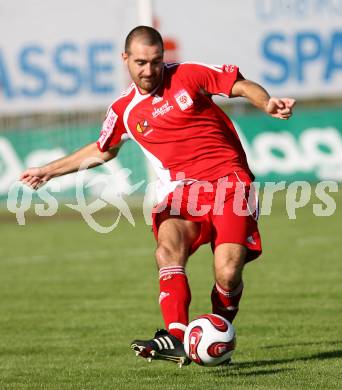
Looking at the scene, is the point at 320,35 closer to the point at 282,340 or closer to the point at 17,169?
the point at 17,169

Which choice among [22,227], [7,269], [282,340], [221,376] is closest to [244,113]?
[22,227]

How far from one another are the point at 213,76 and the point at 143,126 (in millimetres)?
638

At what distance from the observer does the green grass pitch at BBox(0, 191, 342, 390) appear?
7.89m

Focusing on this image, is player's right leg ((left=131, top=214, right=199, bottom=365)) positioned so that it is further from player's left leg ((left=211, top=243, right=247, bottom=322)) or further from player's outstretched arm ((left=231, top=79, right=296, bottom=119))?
player's outstretched arm ((left=231, top=79, right=296, bottom=119))

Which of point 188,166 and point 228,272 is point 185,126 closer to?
point 188,166

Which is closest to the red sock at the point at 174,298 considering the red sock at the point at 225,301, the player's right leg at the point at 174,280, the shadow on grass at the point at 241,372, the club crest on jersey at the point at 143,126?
the player's right leg at the point at 174,280

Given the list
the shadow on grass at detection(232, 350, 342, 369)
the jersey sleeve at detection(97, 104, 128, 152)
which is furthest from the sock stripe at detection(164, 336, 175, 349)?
the jersey sleeve at detection(97, 104, 128, 152)

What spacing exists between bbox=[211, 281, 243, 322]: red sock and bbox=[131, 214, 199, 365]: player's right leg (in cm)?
37

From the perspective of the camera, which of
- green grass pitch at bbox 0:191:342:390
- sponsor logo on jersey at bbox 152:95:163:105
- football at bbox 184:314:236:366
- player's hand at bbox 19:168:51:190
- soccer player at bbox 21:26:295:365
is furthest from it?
player's hand at bbox 19:168:51:190

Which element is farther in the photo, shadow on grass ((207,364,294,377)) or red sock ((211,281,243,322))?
red sock ((211,281,243,322))

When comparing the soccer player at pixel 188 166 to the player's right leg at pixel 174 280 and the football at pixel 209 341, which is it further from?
the football at pixel 209 341

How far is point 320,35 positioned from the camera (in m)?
25.6

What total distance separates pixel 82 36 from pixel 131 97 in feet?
56.5

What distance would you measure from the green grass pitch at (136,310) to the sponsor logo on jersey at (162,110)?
1.87 metres
